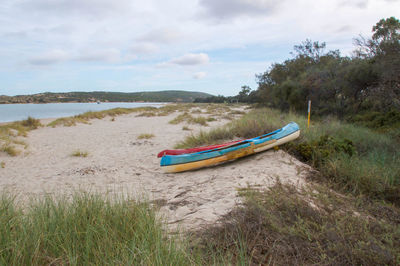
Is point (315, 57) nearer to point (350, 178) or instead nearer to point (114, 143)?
point (114, 143)

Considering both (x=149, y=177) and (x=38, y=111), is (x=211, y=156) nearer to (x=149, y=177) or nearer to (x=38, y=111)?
(x=149, y=177)

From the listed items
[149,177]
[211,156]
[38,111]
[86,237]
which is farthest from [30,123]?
[38,111]

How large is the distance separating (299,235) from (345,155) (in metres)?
3.69

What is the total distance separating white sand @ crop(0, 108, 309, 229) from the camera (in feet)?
12.5

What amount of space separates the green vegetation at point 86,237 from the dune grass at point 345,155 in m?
3.52

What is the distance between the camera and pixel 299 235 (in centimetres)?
263

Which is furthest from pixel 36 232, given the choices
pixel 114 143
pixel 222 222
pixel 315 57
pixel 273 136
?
pixel 315 57

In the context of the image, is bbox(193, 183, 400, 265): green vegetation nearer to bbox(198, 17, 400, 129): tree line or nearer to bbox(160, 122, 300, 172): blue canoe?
bbox(160, 122, 300, 172): blue canoe

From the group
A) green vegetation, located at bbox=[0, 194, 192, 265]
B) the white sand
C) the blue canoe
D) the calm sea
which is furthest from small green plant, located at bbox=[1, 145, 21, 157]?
the calm sea

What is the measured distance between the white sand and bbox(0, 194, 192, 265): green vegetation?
702 mm

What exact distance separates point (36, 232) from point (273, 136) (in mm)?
5510

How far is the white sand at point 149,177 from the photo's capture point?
3.80 meters

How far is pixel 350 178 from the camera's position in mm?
4645

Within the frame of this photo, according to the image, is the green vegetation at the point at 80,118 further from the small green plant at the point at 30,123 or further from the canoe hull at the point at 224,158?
the canoe hull at the point at 224,158
